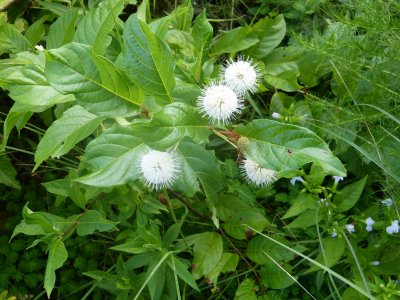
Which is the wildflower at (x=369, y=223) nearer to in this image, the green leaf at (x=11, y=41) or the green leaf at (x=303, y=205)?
the green leaf at (x=303, y=205)

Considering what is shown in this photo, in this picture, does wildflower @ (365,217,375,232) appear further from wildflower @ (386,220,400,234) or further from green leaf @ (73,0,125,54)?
green leaf @ (73,0,125,54)

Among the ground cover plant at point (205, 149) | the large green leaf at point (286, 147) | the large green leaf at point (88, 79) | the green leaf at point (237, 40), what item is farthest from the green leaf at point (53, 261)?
the green leaf at point (237, 40)

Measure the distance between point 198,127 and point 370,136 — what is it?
0.79 metres

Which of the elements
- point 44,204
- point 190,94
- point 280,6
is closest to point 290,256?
point 190,94

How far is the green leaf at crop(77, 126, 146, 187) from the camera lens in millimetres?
876

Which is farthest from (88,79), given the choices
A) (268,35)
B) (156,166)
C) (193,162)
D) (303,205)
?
(268,35)

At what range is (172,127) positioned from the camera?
0.81 m

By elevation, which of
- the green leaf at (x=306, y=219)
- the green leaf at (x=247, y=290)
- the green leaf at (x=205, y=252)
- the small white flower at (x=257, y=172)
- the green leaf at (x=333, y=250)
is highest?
the small white flower at (x=257, y=172)

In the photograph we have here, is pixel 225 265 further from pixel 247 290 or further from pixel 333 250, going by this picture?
pixel 333 250

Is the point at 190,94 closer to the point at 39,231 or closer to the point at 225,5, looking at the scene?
the point at 39,231

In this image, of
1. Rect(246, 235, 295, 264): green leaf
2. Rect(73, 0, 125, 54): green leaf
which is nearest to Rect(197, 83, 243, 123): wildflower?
Rect(73, 0, 125, 54): green leaf

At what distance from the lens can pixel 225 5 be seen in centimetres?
196

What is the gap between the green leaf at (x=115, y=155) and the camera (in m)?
0.88

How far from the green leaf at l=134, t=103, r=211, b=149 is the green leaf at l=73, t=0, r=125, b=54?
0.28 meters
